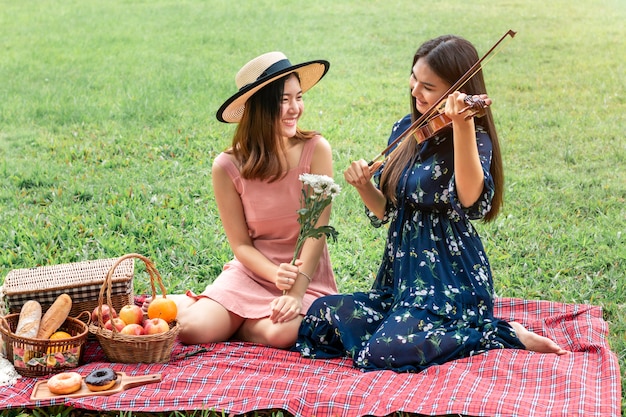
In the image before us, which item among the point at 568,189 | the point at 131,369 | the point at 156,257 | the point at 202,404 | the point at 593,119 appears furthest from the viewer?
the point at 593,119

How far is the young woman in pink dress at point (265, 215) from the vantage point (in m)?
4.04

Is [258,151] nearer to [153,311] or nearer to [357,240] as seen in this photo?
[153,311]

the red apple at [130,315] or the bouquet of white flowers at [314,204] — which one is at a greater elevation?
the bouquet of white flowers at [314,204]

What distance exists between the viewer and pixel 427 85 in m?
3.76

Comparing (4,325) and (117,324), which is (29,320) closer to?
(4,325)

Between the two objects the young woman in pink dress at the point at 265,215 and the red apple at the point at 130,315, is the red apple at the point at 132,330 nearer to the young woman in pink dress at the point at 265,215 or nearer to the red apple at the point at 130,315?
the red apple at the point at 130,315

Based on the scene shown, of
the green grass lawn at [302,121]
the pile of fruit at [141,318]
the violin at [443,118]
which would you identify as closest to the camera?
the violin at [443,118]

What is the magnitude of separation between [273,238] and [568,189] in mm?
3251

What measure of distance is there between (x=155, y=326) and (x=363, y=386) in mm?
941

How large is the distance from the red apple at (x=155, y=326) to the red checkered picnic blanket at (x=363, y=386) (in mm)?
157

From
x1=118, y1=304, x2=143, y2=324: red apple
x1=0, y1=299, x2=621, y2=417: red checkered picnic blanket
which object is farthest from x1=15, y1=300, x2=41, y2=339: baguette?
x1=118, y1=304, x2=143, y2=324: red apple

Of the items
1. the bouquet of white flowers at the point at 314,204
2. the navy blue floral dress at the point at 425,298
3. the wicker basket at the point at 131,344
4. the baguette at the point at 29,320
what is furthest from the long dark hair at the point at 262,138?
the baguette at the point at 29,320

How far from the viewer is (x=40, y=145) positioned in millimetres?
7832

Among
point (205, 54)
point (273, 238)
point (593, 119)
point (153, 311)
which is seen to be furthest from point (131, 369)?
point (205, 54)
